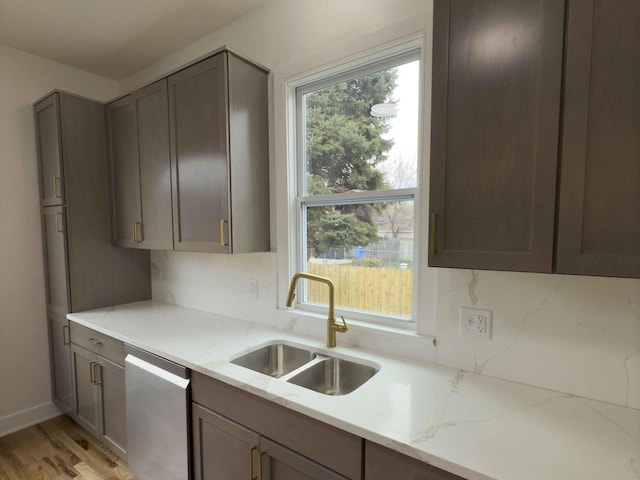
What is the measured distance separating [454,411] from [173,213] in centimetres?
178

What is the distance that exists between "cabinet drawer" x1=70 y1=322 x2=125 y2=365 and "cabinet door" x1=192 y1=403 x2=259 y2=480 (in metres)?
0.72

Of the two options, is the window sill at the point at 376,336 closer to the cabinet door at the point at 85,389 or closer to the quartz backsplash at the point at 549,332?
the quartz backsplash at the point at 549,332

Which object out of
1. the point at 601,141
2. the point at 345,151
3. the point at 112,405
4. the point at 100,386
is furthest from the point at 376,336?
the point at 100,386

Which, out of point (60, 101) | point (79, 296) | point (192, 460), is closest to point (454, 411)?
point (192, 460)

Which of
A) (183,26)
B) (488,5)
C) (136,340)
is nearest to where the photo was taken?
(488,5)

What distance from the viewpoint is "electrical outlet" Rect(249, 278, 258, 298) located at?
2021mm

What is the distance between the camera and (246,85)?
1.77 metres

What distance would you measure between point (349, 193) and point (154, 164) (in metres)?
1.30

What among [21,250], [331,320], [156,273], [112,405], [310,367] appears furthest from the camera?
[156,273]

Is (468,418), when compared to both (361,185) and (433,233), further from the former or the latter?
(361,185)

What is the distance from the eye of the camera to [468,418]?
1.00 m

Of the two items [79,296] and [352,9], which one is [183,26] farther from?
[79,296]

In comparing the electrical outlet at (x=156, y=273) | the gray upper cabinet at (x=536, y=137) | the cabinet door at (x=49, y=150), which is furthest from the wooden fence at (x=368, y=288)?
the cabinet door at (x=49, y=150)

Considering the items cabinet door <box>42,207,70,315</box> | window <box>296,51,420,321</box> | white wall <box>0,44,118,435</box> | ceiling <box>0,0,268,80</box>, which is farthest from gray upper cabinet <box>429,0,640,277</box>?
white wall <box>0,44,118,435</box>
